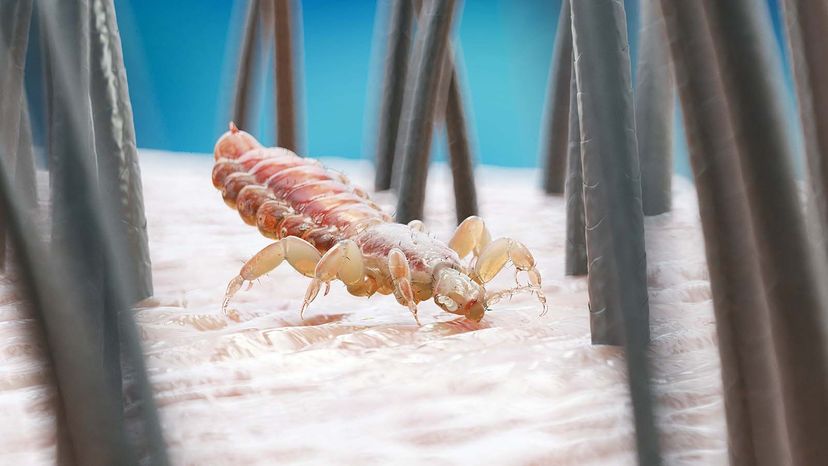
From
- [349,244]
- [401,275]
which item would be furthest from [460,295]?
[349,244]

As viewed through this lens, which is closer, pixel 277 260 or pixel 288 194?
pixel 277 260

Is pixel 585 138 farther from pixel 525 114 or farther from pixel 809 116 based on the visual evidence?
pixel 809 116

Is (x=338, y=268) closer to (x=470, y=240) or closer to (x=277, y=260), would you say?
(x=277, y=260)

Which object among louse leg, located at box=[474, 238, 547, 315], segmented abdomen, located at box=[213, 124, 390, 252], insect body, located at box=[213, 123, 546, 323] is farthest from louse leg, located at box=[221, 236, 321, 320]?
louse leg, located at box=[474, 238, 547, 315]

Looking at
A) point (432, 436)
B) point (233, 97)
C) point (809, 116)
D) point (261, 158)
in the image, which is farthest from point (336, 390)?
point (233, 97)

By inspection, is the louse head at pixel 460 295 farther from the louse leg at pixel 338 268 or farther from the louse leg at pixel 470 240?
the louse leg at pixel 470 240

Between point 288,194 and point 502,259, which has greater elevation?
point 288,194

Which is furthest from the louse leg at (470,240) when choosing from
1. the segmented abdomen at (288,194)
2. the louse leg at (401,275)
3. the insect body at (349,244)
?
the louse leg at (401,275)
